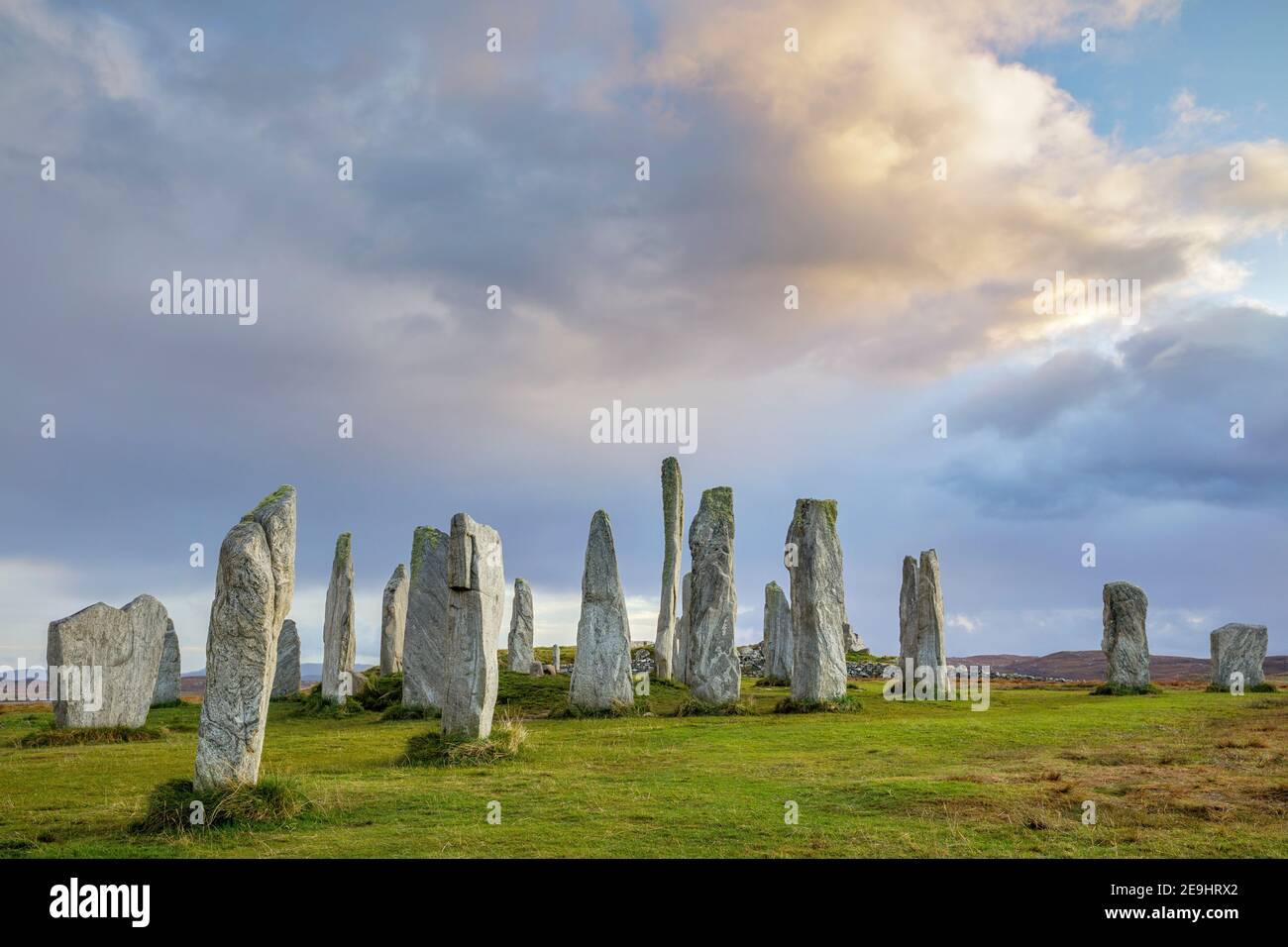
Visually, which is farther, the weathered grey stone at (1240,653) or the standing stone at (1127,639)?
the weathered grey stone at (1240,653)

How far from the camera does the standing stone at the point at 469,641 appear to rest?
52.6ft

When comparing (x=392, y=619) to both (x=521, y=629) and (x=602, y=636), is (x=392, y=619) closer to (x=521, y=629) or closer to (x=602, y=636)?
(x=521, y=629)

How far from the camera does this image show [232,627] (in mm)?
11344

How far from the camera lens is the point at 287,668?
32.2m

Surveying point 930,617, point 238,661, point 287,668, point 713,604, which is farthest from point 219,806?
point 930,617

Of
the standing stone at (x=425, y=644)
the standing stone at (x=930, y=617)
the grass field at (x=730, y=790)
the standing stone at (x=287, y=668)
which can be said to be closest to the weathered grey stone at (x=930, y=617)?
the standing stone at (x=930, y=617)

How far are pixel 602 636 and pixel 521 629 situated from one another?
13858 millimetres

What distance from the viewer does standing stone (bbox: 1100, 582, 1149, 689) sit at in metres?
30.8

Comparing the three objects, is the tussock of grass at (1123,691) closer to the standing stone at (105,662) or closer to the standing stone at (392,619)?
the standing stone at (392,619)

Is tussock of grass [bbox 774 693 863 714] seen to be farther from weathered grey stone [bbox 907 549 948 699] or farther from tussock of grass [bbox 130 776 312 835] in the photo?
tussock of grass [bbox 130 776 312 835]

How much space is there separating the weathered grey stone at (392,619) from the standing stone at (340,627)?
446 centimetres
